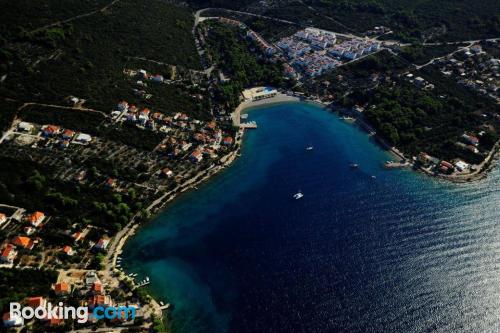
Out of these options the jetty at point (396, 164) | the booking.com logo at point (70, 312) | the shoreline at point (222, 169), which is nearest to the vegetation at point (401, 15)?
the shoreline at point (222, 169)

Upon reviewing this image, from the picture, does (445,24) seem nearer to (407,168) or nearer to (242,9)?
(242,9)

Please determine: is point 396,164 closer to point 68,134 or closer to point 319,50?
point 319,50

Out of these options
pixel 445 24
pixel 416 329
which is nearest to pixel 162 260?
pixel 416 329

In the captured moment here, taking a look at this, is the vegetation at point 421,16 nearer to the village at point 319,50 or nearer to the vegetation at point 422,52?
the vegetation at point 422,52

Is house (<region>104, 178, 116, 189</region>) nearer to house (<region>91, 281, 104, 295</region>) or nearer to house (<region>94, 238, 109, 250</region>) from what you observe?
house (<region>94, 238, 109, 250</region>)

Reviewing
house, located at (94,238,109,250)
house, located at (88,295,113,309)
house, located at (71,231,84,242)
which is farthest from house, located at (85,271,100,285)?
house, located at (71,231,84,242)

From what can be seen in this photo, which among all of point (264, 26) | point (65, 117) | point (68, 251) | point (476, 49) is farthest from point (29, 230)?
point (476, 49)
